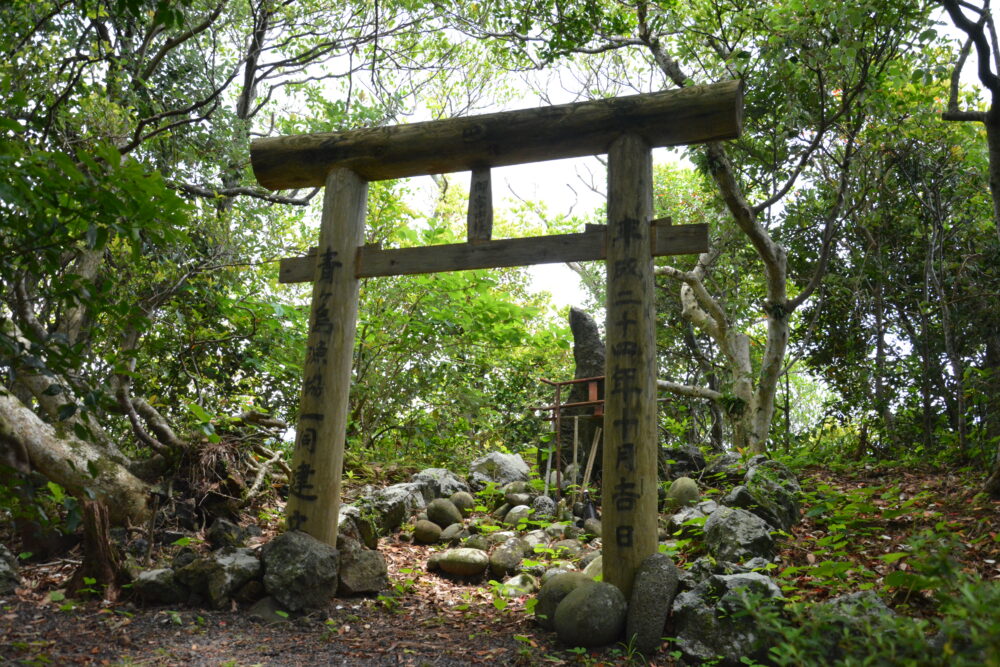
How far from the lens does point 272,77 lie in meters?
12.4

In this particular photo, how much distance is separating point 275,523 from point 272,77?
8975mm

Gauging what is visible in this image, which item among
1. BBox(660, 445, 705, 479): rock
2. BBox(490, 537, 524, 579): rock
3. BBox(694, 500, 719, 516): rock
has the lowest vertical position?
BBox(490, 537, 524, 579): rock

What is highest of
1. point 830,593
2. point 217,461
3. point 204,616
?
point 217,461

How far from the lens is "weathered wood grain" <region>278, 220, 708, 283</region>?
15.7ft

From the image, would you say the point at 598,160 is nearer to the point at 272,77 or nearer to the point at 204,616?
the point at 272,77

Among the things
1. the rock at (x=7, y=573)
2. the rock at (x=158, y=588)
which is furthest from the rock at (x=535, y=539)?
the rock at (x=7, y=573)

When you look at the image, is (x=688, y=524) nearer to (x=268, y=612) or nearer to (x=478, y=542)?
(x=478, y=542)

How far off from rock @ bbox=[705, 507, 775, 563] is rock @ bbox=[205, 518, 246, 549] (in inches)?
147

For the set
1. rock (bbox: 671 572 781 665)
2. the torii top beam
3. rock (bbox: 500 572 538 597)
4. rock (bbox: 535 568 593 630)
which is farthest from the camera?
rock (bbox: 500 572 538 597)

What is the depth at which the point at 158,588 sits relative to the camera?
4.63 meters

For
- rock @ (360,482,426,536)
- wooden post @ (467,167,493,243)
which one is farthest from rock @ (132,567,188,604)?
wooden post @ (467,167,493,243)

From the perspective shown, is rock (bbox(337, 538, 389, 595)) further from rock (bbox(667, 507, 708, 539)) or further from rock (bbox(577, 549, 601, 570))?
rock (bbox(667, 507, 708, 539))

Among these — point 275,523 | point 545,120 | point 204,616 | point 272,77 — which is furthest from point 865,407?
point 272,77

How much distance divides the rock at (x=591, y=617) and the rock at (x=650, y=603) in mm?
86
